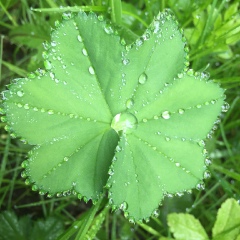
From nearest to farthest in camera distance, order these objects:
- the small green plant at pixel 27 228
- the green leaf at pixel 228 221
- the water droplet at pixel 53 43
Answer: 1. the water droplet at pixel 53 43
2. the green leaf at pixel 228 221
3. the small green plant at pixel 27 228

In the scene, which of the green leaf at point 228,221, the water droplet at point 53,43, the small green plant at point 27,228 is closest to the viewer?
the water droplet at point 53,43

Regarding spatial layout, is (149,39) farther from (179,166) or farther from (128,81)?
(179,166)

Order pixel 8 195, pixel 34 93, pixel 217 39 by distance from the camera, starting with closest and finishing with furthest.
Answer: pixel 34 93, pixel 217 39, pixel 8 195

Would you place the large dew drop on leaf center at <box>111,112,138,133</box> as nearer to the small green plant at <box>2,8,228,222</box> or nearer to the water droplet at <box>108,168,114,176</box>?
the small green plant at <box>2,8,228,222</box>

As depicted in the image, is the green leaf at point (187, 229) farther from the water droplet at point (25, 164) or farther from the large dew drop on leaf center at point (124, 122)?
the water droplet at point (25, 164)

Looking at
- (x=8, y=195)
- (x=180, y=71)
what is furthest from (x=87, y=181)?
(x=8, y=195)

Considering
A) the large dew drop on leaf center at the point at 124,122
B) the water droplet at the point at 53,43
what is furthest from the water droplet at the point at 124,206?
the water droplet at the point at 53,43

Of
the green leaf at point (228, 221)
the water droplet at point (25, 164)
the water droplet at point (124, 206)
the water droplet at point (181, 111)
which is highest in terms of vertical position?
the water droplet at point (25, 164)
